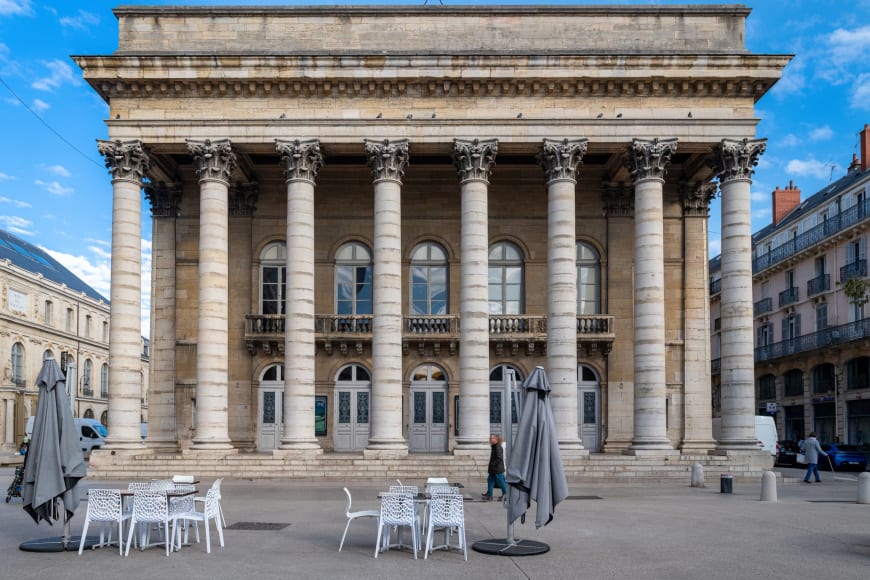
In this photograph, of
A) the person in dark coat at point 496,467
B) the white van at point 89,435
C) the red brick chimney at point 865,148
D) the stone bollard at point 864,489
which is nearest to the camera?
the person in dark coat at point 496,467

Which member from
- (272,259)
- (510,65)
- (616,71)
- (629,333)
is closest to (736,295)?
(629,333)

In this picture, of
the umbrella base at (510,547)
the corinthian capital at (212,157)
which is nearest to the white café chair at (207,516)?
→ the umbrella base at (510,547)

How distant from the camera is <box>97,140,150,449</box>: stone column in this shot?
91.4 feet

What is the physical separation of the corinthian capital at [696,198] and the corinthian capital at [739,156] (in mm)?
4173

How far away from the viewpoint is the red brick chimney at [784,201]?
58.8 meters

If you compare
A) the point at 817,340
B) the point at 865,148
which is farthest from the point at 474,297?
the point at 865,148

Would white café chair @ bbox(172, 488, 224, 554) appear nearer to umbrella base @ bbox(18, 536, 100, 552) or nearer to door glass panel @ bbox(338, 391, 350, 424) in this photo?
umbrella base @ bbox(18, 536, 100, 552)

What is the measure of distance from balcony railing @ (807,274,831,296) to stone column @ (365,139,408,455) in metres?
28.6

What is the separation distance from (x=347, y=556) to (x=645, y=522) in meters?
6.45

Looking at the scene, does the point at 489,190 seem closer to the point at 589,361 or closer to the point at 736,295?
the point at 589,361

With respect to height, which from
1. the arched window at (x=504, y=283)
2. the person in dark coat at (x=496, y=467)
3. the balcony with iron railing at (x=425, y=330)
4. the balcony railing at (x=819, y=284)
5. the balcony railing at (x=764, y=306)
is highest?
the balcony railing at (x=819, y=284)

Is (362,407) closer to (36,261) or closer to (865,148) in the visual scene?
(865,148)

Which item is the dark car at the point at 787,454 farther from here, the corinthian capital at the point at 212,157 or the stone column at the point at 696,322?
the corinthian capital at the point at 212,157

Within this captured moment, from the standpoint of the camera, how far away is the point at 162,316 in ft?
105
